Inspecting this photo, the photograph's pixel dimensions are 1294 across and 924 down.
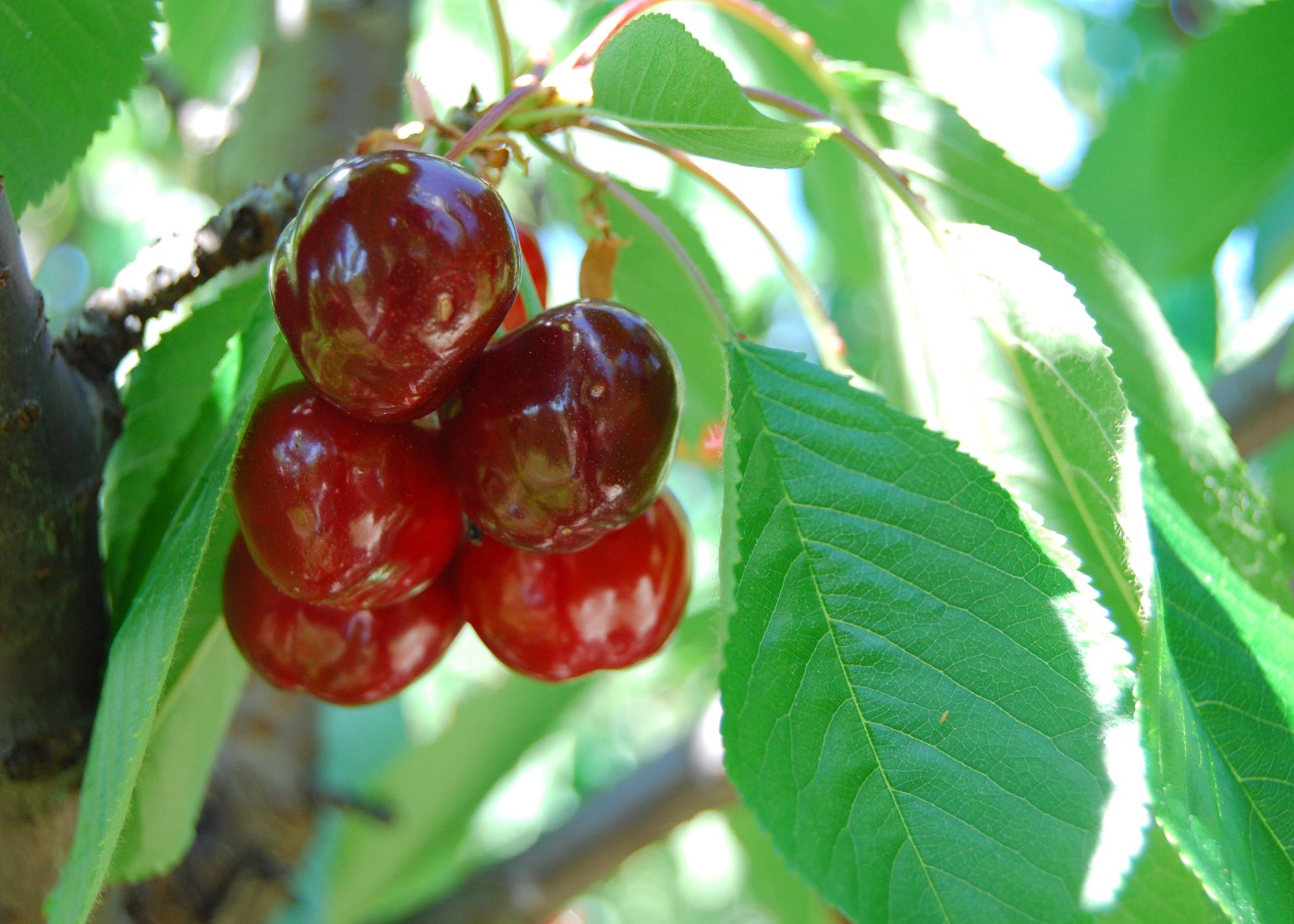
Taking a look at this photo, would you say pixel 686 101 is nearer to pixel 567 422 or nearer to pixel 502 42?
pixel 567 422

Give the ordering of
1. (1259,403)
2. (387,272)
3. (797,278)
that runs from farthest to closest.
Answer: (1259,403) < (797,278) < (387,272)

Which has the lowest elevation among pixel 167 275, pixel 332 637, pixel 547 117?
pixel 332 637

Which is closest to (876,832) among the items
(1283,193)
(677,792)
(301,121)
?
(677,792)

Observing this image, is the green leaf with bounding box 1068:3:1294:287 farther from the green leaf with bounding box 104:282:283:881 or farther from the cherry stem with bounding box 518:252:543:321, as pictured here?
the green leaf with bounding box 104:282:283:881

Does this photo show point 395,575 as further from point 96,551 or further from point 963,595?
point 963,595

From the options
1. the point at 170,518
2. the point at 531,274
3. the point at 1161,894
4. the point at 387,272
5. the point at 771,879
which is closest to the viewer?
the point at 387,272

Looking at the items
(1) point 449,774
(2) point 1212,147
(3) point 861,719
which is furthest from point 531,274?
(1) point 449,774

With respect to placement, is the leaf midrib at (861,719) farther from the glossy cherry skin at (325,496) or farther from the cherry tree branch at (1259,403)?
the cherry tree branch at (1259,403)
